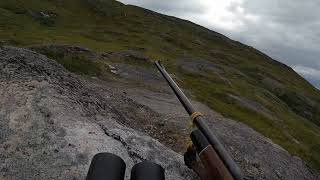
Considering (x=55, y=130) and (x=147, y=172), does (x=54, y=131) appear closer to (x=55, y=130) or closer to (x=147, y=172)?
(x=55, y=130)

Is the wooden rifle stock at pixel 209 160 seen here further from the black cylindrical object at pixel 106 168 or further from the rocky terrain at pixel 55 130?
the rocky terrain at pixel 55 130

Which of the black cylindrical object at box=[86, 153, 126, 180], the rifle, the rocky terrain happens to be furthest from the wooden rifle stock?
the rocky terrain

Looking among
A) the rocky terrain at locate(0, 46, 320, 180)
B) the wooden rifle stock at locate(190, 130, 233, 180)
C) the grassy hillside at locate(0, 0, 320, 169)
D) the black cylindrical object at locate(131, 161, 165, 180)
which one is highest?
the wooden rifle stock at locate(190, 130, 233, 180)

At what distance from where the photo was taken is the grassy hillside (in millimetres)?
61625

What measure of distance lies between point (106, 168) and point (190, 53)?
360ft

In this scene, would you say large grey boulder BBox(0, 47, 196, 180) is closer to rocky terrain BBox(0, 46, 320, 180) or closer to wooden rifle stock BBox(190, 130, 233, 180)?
rocky terrain BBox(0, 46, 320, 180)

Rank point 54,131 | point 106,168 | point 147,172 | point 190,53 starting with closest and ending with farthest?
point 106,168 < point 147,172 < point 54,131 < point 190,53

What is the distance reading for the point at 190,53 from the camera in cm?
11988

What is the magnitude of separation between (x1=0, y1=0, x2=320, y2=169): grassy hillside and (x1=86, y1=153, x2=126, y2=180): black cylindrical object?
34.0 metres

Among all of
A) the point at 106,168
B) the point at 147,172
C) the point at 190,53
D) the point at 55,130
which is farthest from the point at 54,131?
the point at 190,53

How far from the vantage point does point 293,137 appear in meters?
60.5

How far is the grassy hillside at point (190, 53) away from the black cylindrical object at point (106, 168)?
3401cm

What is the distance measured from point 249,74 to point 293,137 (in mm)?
58808

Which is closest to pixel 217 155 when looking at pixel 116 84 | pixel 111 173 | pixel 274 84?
pixel 111 173
